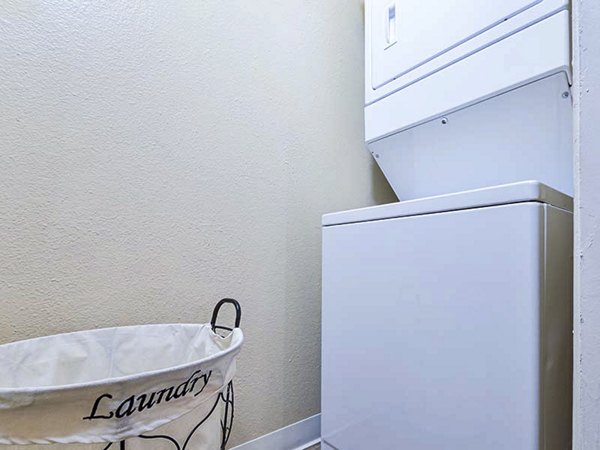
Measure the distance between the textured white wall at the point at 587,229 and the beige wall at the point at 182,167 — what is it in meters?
0.73

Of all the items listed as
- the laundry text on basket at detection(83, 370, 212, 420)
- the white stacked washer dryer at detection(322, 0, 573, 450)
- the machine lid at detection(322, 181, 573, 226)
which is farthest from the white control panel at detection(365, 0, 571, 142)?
the laundry text on basket at detection(83, 370, 212, 420)

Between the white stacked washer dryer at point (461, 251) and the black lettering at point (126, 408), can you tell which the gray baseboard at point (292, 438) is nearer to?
the white stacked washer dryer at point (461, 251)

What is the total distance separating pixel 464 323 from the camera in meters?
0.60

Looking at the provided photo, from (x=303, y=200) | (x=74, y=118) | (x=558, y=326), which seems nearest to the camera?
(x=558, y=326)

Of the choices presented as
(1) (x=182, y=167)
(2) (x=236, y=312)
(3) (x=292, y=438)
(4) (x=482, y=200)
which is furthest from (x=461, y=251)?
(3) (x=292, y=438)

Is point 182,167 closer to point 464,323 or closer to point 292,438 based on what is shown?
point 464,323

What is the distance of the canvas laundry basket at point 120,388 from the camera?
387 mm

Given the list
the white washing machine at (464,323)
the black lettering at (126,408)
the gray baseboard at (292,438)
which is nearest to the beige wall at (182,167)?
the gray baseboard at (292,438)

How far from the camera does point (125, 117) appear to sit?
79 centimetres

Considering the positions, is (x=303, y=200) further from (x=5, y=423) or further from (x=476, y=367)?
(x=5, y=423)

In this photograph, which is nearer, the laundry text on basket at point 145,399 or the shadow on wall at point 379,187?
the laundry text on basket at point 145,399

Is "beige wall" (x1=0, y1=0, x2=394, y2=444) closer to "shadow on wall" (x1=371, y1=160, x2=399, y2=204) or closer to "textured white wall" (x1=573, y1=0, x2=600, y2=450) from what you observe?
"shadow on wall" (x1=371, y1=160, x2=399, y2=204)

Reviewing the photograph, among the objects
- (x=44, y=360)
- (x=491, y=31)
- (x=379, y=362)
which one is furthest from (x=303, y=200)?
(x=44, y=360)

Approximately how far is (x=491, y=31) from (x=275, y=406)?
1104mm
